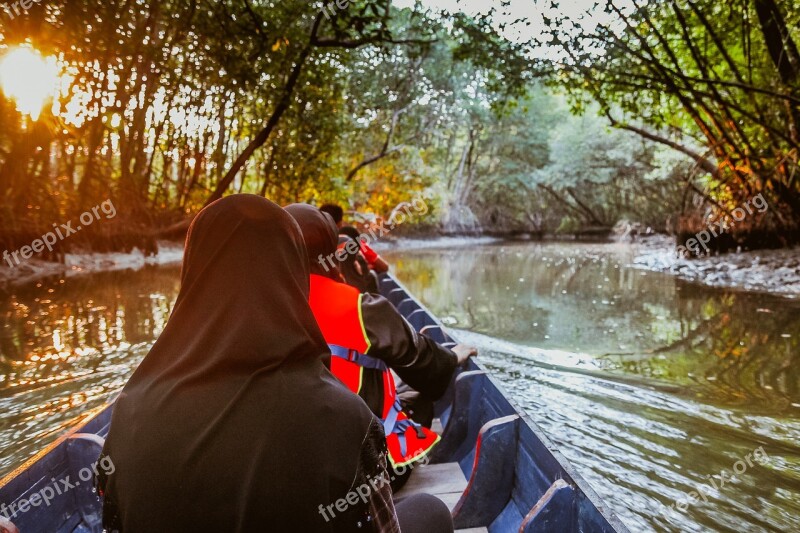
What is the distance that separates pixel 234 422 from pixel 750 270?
13.9 m

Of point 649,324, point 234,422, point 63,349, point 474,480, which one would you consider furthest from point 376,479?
point 649,324

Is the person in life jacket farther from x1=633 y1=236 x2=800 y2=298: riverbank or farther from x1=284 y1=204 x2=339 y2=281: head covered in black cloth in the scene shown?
x1=633 y1=236 x2=800 y2=298: riverbank

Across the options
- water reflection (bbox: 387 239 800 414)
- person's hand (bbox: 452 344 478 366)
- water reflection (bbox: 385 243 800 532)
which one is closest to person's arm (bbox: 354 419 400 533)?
person's hand (bbox: 452 344 478 366)

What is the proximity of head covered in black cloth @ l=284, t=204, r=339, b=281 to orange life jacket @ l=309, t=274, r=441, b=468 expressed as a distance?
91 millimetres

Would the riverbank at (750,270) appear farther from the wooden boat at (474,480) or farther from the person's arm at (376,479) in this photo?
the person's arm at (376,479)

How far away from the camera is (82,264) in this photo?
13.0m

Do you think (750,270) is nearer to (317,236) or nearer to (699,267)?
(699,267)

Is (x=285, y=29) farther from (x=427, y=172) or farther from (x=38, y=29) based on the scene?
(x=427, y=172)

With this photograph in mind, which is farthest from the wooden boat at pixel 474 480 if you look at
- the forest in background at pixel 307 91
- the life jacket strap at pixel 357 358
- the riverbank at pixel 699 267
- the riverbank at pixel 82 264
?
the riverbank at pixel 82 264

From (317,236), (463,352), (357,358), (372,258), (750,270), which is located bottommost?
(750,270)

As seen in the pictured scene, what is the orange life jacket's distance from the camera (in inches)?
93.3

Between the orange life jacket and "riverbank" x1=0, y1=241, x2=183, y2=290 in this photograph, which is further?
"riverbank" x1=0, y1=241, x2=183, y2=290

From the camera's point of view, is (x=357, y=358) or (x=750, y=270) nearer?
(x=357, y=358)

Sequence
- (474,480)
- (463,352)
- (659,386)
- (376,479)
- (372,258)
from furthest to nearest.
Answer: (372,258), (659,386), (463,352), (474,480), (376,479)
